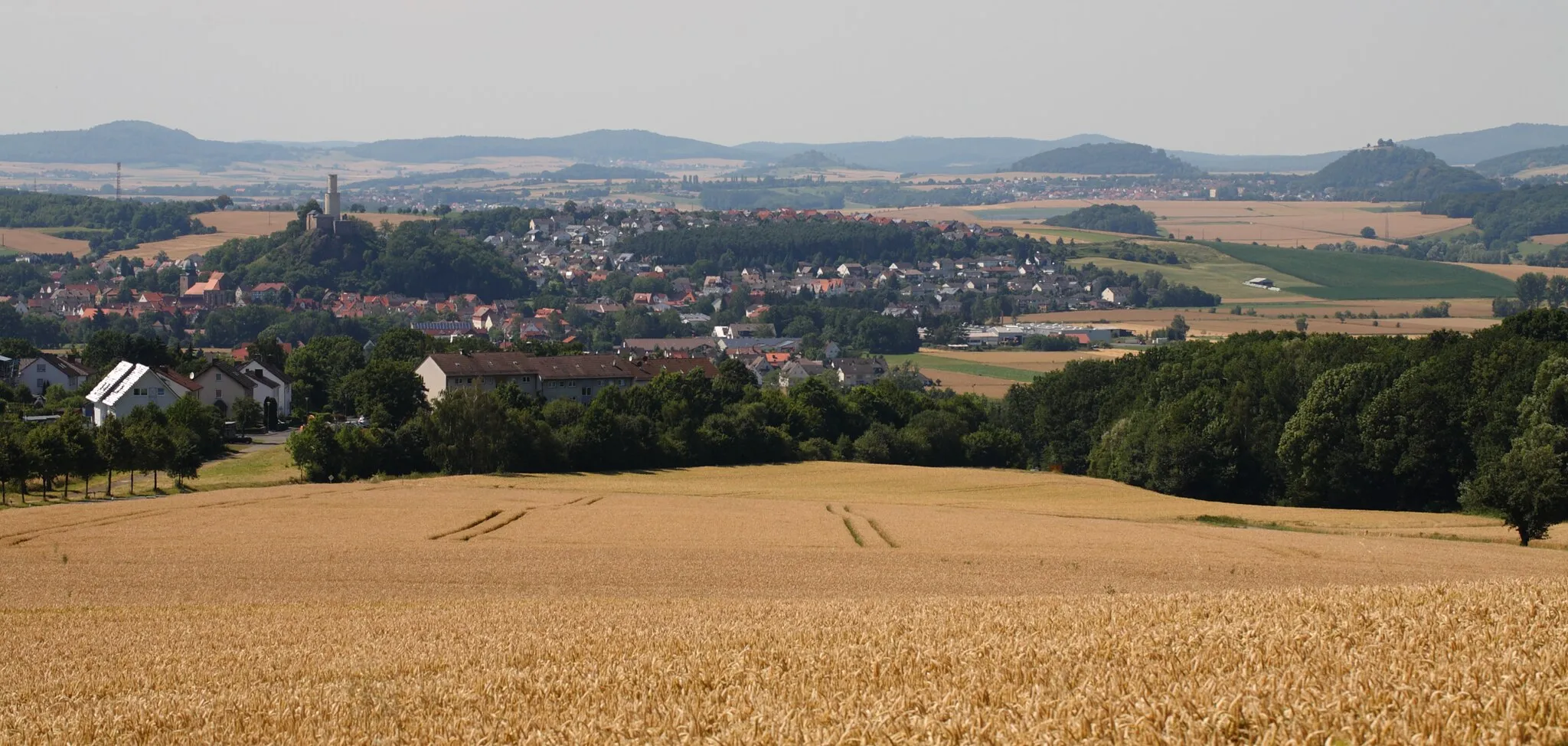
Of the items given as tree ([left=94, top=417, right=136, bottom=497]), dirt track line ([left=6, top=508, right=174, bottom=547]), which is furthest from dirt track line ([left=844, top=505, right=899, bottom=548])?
tree ([left=94, top=417, right=136, bottom=497])

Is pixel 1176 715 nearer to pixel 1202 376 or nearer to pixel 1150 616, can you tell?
pixel 1150 616

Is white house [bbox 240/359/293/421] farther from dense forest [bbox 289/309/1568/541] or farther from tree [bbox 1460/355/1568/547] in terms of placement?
tree [bbox 1460/355/1568/547]

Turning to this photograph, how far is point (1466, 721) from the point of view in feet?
A: 31.2

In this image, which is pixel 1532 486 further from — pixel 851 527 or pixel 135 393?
pixel 135 393

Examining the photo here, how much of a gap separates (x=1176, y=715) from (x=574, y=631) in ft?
38.2

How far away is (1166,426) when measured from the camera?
66125 mm

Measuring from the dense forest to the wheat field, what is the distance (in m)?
10.2

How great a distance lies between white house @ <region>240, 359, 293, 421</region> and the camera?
90312mm

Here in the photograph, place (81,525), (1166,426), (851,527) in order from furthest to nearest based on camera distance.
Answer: (1166,426)
(851,527)
(81,525)

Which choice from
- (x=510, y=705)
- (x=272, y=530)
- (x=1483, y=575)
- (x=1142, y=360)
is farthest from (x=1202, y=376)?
(x=510, y=705)

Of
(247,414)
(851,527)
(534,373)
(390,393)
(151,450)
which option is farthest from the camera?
(534,373)

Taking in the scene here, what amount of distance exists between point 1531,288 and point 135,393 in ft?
528

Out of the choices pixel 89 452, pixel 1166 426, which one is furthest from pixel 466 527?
pixel 1166 426

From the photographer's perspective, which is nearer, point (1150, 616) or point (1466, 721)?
point (1466, 721)
